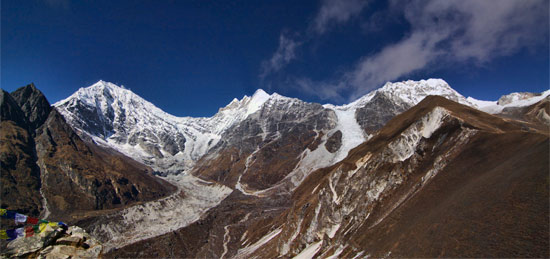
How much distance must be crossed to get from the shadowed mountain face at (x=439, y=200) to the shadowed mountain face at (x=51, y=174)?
121648 mm

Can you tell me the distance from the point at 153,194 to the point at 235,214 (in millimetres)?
89540

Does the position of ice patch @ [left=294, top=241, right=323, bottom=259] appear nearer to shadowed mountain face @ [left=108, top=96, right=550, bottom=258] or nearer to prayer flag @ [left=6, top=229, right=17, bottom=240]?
shadowed mountain face @ [left=108, top=96, right=550, bottom=258]

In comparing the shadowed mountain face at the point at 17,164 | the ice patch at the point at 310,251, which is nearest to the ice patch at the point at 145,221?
the shadowed mountain face at the point at 17,164

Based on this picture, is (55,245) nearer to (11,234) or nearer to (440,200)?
(11,234)

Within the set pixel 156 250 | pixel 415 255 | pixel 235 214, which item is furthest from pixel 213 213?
pixel 415 255

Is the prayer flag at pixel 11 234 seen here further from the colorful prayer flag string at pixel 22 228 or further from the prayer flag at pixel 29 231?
the prayer flag at pixel 29 231

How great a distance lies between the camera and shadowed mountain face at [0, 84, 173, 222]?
130975mm

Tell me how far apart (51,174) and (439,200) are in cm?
18344

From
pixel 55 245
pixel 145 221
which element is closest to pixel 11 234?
pixel 55 245

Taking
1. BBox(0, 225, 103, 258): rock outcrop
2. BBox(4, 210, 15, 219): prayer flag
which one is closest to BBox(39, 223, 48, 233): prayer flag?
BBox(0, 225, 103, 258): rock outcrop

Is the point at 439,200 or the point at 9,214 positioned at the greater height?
the point at 9,214

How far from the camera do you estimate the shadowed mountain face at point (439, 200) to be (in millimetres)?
20609

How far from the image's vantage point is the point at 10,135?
519ft

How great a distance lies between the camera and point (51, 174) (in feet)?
495
